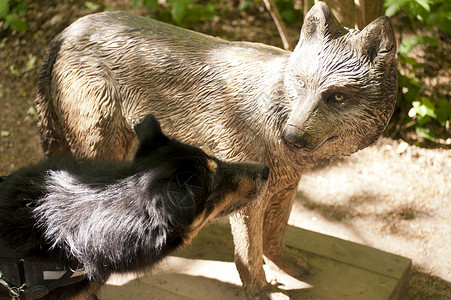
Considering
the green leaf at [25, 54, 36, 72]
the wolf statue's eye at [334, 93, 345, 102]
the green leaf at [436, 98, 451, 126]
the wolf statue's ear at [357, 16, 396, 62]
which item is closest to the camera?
the wolf statue's ear at [357, 16, 396, 62]

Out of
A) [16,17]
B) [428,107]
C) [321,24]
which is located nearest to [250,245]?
[321,24]

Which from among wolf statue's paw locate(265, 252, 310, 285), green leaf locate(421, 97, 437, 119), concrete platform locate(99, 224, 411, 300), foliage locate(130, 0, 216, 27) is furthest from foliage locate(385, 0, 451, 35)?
wolf statue's paw locate(265, 252, 310, 285)

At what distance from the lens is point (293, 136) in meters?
2.48

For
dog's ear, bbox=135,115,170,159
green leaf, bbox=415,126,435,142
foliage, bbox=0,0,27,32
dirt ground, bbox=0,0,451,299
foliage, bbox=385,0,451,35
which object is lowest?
dirt ground, bbox=0,0,451,299

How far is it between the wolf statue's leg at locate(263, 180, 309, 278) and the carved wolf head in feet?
2.70

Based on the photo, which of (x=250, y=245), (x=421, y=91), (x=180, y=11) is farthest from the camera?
(x=421, y=91)

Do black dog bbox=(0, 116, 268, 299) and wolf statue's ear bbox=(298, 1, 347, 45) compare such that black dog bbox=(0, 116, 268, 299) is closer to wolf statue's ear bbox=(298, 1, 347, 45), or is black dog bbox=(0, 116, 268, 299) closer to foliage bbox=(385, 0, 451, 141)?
wolf statue's ear bbox=(298, 1, 347, 45)

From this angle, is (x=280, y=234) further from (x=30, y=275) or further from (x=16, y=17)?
(x=16, y=17)

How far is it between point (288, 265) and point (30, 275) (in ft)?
6.74

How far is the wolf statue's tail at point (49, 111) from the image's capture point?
3332 millimetres

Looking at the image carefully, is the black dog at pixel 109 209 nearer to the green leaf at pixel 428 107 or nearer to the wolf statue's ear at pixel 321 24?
the wolf statue's ear at pixel 321 24

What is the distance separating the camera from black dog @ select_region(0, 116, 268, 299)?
220 centimetres

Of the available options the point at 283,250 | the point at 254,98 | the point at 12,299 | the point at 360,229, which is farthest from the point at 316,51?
the point at 360,229

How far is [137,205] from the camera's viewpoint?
7.34 ft
